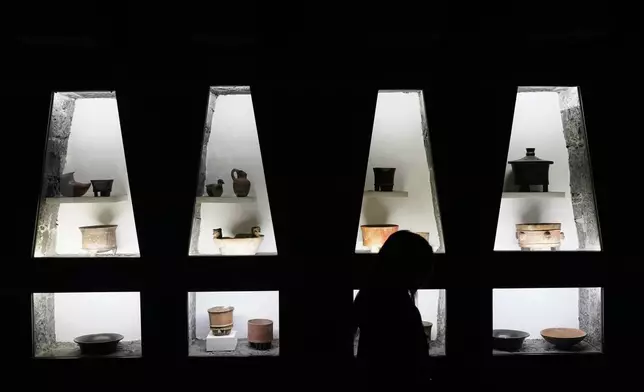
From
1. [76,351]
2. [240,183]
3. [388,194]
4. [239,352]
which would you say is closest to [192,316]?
[239,352]

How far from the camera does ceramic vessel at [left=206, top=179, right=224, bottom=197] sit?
2629 mm

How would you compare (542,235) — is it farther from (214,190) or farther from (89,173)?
(89,173)

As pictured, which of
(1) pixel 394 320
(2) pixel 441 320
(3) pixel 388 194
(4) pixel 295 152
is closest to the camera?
(1) pixel 394 320

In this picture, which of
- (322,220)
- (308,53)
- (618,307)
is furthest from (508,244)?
(308,53)

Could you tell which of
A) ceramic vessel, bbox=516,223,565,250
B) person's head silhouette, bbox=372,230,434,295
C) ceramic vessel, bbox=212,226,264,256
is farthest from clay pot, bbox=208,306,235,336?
ceramic vessel, bbox=516,223,565,250

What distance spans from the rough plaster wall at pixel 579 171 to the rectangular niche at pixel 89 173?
2.18 m

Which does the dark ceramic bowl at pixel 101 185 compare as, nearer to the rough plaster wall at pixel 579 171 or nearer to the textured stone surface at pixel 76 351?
the textured stone surface at pixel 76 351

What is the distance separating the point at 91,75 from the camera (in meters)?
2.56

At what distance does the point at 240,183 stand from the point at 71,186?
79cm

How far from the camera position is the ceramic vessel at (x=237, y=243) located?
8.49 feet

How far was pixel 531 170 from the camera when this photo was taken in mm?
2656

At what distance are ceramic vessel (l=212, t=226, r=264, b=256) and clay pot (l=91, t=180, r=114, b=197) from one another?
1.77 feet

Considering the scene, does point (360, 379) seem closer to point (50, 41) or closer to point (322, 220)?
point (322, 220)

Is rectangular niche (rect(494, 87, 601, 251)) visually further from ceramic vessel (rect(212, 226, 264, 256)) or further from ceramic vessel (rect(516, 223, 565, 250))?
ceramic vessel (rect(212, 226, 264, 256))
